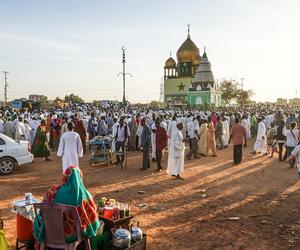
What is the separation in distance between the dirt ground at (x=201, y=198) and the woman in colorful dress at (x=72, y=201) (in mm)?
1930

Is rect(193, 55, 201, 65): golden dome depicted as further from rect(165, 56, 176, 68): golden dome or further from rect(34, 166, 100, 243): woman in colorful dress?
rect(34, 166, 100, 243): woman in colorful dress

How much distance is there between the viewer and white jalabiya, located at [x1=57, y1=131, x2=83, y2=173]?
908cm

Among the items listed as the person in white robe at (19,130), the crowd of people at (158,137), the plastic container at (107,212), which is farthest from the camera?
the person in white robe at (19,130)

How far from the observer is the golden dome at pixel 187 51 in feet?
Answer: 212

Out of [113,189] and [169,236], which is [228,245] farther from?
[113,189]

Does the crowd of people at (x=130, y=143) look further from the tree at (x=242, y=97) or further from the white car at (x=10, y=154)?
the tree at (x=242, y=97)

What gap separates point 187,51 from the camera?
64688mm

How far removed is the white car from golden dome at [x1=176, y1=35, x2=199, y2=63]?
184 ft

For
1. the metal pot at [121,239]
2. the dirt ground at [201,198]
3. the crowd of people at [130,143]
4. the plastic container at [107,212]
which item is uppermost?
the crowd of people at [130,143]

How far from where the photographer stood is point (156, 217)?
7285 mm

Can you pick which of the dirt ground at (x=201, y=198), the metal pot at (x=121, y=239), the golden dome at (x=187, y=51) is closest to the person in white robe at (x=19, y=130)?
the dirt ground at (x=201, y=198)

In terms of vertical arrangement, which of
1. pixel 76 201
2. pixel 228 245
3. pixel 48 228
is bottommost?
pixel 228 245

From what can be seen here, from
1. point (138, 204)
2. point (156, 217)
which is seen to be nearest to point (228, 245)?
point (156, 217)

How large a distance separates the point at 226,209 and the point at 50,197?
475cm
